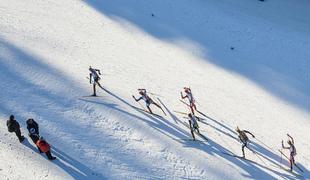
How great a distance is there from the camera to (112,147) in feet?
60.0

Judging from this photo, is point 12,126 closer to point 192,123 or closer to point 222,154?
point 192,123

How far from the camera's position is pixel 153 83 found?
78.7 ft

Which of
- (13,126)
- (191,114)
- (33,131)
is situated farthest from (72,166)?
(191,114)

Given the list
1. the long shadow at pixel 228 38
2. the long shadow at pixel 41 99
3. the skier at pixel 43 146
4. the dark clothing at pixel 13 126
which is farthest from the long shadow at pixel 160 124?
the long shadow at pixel 228 38

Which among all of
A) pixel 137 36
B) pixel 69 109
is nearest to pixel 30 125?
pixel 69 109

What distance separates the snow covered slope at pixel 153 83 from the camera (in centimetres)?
1797

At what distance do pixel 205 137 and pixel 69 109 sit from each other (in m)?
6.51

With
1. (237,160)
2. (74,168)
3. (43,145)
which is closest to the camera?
(43,145)

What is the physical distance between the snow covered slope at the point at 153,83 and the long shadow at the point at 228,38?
8 centimetres

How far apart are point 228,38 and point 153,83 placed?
8676mm

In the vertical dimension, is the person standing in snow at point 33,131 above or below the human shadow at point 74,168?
above

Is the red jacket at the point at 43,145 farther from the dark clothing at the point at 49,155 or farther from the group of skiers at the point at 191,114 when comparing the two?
the group of skiers at the point at 191,114

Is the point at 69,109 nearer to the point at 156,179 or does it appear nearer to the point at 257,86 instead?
the point at 156,179

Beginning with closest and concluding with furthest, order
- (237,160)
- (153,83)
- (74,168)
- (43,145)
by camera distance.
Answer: (43,145) → (74,168) → (237,160) → (153,83)
